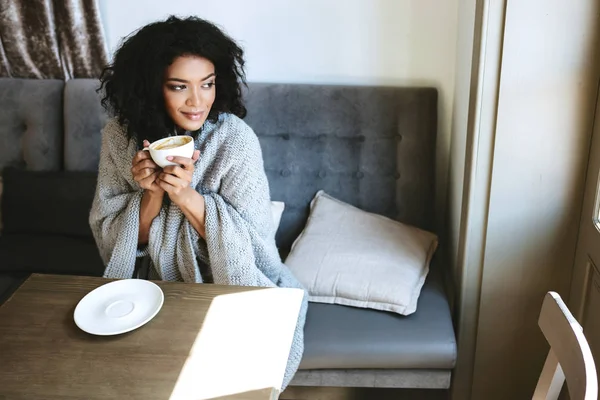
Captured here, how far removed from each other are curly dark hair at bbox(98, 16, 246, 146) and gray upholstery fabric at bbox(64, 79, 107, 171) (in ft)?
2.02

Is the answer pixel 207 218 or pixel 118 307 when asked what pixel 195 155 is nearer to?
pixel 207 218

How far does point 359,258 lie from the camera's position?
6.34ft

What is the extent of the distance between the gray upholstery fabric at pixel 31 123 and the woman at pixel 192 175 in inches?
27.4

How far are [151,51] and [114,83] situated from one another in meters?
0.15

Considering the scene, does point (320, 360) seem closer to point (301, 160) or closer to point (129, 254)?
point (129, 254)

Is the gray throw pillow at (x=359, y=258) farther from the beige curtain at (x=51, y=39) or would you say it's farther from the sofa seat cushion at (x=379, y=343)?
the beige curtain at (x=51, y=39)

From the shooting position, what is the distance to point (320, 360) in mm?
1705

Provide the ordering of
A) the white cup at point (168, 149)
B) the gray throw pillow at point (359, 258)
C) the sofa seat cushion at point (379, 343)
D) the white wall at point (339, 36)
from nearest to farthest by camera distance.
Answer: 1. the white cup at point (168, 149)
2. the sofa seat cushion at point (379, 343)
3. the gray throw pillow at point (359, 258)
4. the white wall at point (339, 36)

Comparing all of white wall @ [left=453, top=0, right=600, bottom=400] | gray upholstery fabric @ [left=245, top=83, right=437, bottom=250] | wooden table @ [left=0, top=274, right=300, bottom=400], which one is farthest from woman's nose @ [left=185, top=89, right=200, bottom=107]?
white wall @ [left=453, top=0, right=600, bottom=400]

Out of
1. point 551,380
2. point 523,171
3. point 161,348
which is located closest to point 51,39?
point 161,348

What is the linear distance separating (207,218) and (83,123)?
0.91 meters

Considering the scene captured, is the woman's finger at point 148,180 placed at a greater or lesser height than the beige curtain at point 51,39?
lesser

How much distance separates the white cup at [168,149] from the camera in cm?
140

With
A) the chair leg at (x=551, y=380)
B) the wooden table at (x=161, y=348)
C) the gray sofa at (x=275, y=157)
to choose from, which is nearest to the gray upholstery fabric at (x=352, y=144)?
the gray sofa at (x=275, y=157)
